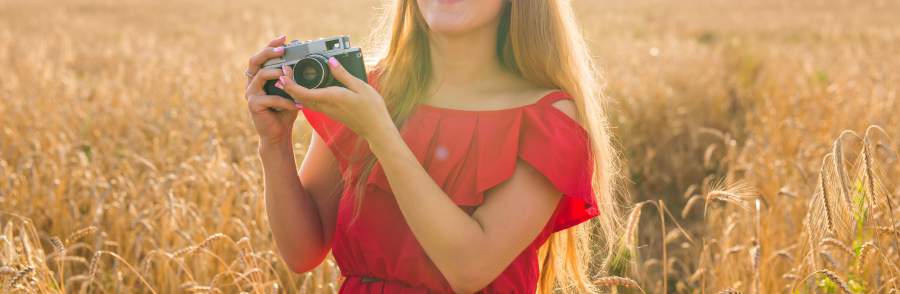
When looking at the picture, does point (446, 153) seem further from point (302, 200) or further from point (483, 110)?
point (302, 200)

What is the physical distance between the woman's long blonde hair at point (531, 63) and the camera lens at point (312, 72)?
28cm

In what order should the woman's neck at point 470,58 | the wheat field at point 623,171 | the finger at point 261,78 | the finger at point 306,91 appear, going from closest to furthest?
1. the finger at point 306,91
2. the finger at point 261,78
3. the woman's neck at point 470,58
4. the wheat field at point 623,171

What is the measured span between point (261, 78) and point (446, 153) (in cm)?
38

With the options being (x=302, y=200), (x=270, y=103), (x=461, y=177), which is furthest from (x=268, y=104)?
(x=461, y=177)

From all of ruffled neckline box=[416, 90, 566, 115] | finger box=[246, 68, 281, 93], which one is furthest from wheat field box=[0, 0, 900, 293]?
finger box=[246, 68, 281, 93]

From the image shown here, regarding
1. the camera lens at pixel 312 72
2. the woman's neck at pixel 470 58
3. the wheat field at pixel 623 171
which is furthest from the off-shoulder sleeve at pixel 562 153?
the camera lens at pixel 312 72

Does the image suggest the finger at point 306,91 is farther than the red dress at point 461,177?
No

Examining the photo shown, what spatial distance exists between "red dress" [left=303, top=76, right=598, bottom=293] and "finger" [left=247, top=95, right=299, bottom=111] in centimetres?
20

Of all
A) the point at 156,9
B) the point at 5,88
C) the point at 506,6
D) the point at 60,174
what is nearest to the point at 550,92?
the point at 506,6

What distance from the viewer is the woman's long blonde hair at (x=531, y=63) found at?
1.66 m

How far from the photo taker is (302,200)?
1732 mm

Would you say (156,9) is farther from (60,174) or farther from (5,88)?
(60,174)

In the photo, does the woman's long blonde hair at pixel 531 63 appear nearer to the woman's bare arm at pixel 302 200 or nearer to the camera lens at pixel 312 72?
the woman's bare arm at pixel 302 200

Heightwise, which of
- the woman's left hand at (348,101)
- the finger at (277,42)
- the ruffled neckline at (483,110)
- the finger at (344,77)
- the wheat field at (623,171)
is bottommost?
the wheat field at (623,171)
